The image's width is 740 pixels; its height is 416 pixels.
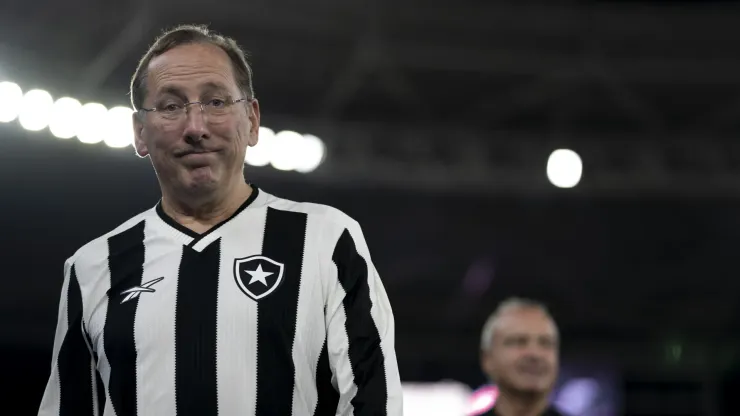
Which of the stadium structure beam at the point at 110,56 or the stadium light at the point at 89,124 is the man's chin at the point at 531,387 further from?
the stadium structure beam at the point at 110,56

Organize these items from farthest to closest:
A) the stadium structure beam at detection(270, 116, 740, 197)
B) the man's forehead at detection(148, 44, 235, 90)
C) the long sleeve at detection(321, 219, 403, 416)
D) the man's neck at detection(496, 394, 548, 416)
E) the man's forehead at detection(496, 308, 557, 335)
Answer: the stadium structure beam at detection(270, 116, 740, 197), the man's forehead at detection(496, 308, 557, 335), the man's neck at detection(496, 394, 548, 416), the man's forehead at detection(148, 44, 235, 90), the long sleeve at detection(321, 219, 403, 416)

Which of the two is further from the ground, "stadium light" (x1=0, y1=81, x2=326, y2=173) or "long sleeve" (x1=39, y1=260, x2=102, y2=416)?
"stadium light" (x1=0, y1=81, x2=326, y2=173)

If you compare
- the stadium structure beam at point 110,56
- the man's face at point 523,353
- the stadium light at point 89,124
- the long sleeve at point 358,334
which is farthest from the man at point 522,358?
the stadium structure beam at point 110,56

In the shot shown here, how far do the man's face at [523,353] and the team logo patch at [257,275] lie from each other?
1559 millimetres

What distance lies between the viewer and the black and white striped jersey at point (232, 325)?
1397 millimetres

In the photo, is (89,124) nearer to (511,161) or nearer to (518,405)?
(511,161)

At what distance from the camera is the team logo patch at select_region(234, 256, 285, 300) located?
4.72 feet

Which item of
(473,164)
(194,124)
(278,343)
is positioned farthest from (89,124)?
(278,343)

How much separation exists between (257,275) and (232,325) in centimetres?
9

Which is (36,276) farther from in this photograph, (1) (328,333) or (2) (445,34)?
(1) (328,333)

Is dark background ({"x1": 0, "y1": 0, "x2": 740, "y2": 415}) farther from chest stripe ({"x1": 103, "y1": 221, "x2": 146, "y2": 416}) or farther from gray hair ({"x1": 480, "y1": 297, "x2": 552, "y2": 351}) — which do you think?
chest stripe ({"x1": 103, "y1": 221, "x2": 146, "y2": 416})

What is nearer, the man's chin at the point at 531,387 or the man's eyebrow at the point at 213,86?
the man's eyebrow at the point at 213,86

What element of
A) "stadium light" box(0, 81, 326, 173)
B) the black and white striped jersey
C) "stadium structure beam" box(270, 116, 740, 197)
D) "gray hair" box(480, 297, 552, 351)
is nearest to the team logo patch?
the black and white striped jersey

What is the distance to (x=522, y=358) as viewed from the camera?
290 centimetres
